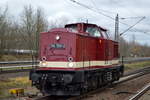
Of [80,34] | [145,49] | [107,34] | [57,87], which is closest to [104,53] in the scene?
[107,34]

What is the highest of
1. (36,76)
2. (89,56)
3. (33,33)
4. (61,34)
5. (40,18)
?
(40,18)

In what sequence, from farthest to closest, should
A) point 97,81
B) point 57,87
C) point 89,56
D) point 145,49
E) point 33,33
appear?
point 145,49 → point 33,33 → point 97,81 → point 89,56 → point 57,87

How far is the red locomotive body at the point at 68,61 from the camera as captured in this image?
10.8 m

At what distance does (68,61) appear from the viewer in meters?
11.2

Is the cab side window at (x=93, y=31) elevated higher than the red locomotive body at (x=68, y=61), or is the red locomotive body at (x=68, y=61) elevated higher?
the cab side window at (x=93, y=31)

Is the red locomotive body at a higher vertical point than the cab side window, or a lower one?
lower

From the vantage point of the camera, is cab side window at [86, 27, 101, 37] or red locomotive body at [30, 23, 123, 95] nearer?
red locomotive body at [30, 23, 123, 95]

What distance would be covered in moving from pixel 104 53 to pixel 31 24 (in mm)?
35397

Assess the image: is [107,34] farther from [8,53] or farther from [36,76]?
[8,53]

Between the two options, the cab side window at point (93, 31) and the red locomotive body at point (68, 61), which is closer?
the red locomotive body at point (68, 61)

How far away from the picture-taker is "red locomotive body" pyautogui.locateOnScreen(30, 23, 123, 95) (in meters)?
10.8

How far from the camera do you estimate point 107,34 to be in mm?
15117

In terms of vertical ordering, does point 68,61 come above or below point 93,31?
below

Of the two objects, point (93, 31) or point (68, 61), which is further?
point (93, 31)
